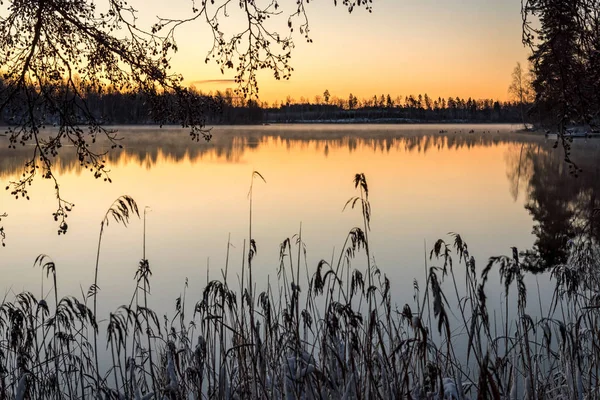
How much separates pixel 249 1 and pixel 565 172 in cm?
2189

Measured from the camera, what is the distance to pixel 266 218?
14.6m

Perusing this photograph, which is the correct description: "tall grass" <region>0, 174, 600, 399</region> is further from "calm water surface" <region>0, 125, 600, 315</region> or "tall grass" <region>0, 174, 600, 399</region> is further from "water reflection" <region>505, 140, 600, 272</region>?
"water reflection" <region>505, 140, 600, 272</region>

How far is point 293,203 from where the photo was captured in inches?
679

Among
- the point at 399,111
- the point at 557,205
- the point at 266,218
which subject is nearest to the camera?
A: the point at 266,218

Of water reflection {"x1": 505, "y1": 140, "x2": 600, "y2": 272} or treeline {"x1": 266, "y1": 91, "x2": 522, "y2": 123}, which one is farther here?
treeline {"x1": 266, "y1": 91, "x2": 522, "y2": 123}

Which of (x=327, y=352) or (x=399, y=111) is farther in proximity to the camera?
(x=399, y=111)

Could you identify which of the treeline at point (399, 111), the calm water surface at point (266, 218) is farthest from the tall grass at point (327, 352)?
the treeline at point (399, 111)

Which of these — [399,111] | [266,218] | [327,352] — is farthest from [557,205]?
[399,111]

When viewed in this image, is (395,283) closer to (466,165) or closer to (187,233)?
(187,233)

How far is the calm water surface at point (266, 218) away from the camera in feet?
31.4

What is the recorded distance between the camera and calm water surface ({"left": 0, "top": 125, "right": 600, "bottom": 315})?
9.58 meters

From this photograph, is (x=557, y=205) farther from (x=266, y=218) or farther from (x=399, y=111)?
(x=399, y=111)

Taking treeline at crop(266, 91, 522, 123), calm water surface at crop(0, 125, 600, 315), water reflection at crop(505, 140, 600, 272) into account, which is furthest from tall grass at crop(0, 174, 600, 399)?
treeline at crop(266, 91, 522, 123)

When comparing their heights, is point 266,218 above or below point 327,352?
below
